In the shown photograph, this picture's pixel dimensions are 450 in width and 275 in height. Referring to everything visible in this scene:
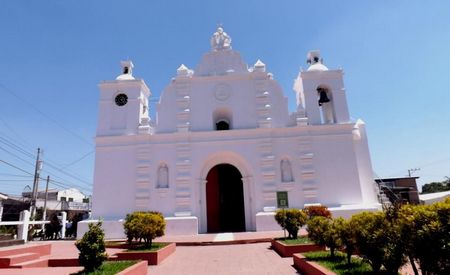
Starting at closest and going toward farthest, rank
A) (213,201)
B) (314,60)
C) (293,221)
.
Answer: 1. (293,221)
2. (213,201)
3. (314,60)

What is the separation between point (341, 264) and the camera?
651 centimetres

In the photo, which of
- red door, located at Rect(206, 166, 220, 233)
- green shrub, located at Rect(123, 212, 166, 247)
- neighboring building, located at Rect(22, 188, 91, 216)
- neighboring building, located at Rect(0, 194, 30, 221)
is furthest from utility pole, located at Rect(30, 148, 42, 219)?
green shrub, located at Rect(123, 212, 166, 247)

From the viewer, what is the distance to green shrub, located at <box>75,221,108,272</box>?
6.45m

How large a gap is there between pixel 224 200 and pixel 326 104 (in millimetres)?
8532

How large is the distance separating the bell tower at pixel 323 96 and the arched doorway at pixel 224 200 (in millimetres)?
5599

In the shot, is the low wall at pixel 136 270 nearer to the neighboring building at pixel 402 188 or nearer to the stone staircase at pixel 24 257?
the stone staircase at pixel 24 257

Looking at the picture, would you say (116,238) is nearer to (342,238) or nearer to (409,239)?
(342,238)

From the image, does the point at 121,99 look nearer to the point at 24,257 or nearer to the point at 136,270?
the point at 24,257

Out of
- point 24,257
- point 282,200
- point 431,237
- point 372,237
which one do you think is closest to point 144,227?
point 24,257

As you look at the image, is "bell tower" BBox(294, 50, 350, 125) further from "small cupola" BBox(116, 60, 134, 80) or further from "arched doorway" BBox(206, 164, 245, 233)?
"small cupola" BBox(116, 60, 134, 80)

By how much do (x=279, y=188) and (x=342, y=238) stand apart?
32.5 feet

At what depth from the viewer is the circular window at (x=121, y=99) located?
18.4m

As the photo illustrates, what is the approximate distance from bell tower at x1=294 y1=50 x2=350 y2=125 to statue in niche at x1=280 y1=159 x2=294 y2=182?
9.04ft

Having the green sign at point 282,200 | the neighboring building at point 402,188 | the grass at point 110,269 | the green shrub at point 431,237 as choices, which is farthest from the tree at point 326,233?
the neighboring building at point 402,188
